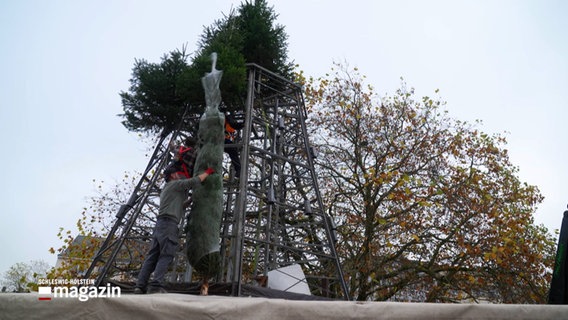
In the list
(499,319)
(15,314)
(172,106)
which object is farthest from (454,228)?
(15,314)

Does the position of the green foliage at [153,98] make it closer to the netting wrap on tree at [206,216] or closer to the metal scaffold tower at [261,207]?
the metal scaffold tower at [261,207]

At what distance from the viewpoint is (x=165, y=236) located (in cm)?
526

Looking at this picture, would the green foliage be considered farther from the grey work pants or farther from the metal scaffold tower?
the grey work pants

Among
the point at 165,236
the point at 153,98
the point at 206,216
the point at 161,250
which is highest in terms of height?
the point at 153,98

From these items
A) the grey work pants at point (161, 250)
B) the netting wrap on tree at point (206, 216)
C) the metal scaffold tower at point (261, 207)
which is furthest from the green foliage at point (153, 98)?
the grey work pants at point (161, 250)

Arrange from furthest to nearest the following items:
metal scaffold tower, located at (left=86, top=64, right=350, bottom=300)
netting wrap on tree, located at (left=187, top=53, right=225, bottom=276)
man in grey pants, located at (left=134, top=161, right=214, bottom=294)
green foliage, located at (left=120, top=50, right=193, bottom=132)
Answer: green foliage, located at (left=120, top=50, right=193, bottom=132)
metal scaffold tower, located at (left=86, top=64, right=350, bottom=300)
netting wrap on tree, located at (left=187, top=53, right=225, bottom=276)
man in grey pants, located at (left=134, top=161, right=214, bottom=294)

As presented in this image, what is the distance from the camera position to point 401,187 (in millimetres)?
13383

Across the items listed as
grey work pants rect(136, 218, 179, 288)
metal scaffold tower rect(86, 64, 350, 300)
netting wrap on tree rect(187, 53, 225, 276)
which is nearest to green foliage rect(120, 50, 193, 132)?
metal scaffold tower rect(86, 64, 350, 300)

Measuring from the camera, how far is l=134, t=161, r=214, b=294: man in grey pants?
201 inches

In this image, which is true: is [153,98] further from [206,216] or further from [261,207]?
[206,216]

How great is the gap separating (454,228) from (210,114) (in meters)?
9.50

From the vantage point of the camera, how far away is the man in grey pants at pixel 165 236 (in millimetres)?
5113

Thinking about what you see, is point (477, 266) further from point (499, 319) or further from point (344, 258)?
point (499, 319)

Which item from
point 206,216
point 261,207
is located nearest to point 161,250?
point 206,216
